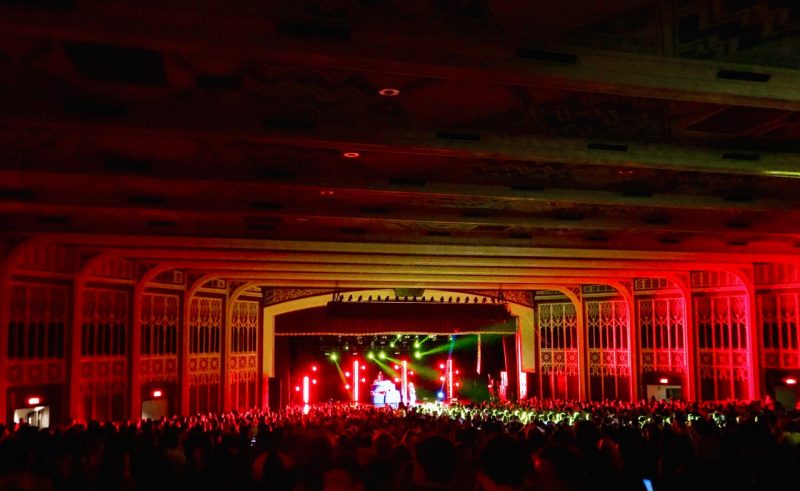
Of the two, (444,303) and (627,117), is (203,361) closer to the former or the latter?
(444,303)

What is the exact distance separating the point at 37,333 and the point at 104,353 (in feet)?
9.61

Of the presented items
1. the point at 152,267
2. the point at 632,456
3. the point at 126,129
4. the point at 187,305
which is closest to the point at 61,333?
the point at 152,267

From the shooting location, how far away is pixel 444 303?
28.8 m

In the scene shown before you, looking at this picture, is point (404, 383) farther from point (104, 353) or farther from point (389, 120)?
point (389, 120)

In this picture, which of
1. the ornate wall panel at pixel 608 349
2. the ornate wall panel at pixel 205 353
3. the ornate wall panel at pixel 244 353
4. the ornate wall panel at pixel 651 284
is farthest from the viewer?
the ornate wall panel at pixel 608 349

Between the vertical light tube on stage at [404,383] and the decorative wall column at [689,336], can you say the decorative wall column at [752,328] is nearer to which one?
the decorative wall column at [689,336]

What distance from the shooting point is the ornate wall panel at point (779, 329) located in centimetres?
2247

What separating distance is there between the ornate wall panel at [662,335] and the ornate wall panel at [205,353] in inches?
620

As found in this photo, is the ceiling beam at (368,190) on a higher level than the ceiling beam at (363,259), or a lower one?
higher

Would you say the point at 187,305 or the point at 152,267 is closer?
the point at 152,267

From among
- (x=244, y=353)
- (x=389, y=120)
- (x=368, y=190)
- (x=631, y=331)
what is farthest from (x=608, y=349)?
(x=389, y=120)

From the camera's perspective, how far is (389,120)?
8906mm

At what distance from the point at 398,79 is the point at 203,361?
1920cm

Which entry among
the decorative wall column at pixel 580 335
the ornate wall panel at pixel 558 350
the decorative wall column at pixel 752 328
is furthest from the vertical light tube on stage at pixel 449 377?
the decorative wall column at pixel 752 328
